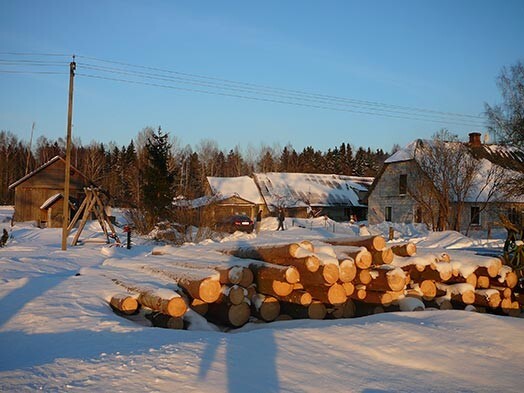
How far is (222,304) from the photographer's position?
28.1 feet

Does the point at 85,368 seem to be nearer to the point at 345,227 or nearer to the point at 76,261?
the point at 76,261

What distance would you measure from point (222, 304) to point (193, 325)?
67 cm

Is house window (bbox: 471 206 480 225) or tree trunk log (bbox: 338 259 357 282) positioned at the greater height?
house window (bbox: 471 206 480 225)

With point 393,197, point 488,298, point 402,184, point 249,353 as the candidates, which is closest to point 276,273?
point 249,353

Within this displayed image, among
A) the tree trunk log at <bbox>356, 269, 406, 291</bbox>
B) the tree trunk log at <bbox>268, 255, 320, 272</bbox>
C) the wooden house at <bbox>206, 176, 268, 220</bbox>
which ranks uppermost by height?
the wooden house at <bbox>206, 176, 268, 220</bbox>

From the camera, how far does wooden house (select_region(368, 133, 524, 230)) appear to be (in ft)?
105

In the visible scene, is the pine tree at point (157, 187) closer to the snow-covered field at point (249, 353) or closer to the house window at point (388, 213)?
the snow-covered field at point (249, 353)

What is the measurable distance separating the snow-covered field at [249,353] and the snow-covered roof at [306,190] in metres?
43.3

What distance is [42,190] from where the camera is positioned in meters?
36.2

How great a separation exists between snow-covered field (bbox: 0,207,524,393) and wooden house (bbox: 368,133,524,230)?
78.4 feet

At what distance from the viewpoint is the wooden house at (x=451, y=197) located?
105 feet

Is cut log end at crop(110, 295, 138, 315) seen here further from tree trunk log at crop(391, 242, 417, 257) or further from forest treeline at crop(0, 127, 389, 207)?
forest treeline at crop(0, 127, 389, 207)

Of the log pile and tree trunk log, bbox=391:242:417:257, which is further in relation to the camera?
tree trunk log, bbox=391:242:417:257

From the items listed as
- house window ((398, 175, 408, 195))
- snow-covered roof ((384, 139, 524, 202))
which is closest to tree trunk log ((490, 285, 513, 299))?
snow-covered roof ((384, 139, 524, 202))
